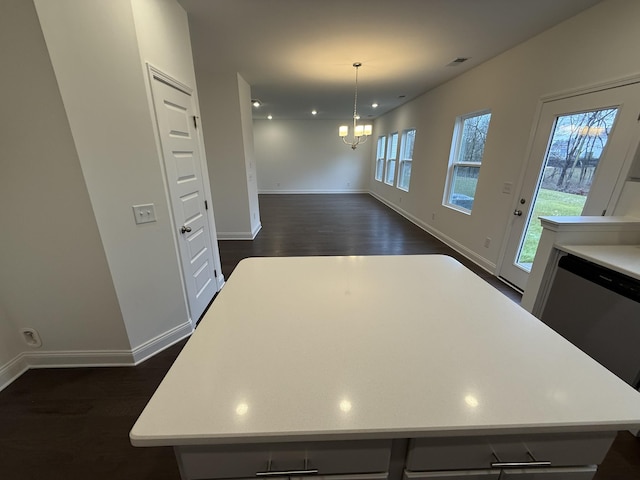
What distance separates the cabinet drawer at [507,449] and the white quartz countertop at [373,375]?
0.09 m

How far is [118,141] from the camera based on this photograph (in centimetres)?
157

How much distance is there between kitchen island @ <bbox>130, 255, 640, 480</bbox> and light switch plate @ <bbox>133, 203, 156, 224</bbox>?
125 centimetres

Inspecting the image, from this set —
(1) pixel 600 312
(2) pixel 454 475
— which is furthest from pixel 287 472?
(1) pixel 600 312

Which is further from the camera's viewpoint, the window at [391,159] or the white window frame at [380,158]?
the white window frame at [380,158]

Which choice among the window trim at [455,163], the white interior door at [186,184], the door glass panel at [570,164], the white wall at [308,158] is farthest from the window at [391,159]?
the white interior door at [186,184]

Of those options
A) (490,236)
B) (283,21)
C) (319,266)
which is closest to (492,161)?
(490,236)

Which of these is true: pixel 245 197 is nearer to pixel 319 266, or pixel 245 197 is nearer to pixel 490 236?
pixel 319 266

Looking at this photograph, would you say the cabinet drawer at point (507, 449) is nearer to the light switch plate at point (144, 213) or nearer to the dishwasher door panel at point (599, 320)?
the dishwasher door panel at point (599, 320)

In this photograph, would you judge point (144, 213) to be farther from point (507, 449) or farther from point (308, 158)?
point (308, 158)

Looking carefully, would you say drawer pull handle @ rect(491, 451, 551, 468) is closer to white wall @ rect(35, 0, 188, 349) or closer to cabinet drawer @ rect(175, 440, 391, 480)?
cabinet drawer @ rect(175, 440, 391, 480)

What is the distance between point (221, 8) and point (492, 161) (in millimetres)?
3358

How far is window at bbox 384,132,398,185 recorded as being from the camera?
7.18 meters

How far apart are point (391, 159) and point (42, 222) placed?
290 inches

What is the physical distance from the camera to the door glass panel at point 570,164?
2.16 meters
